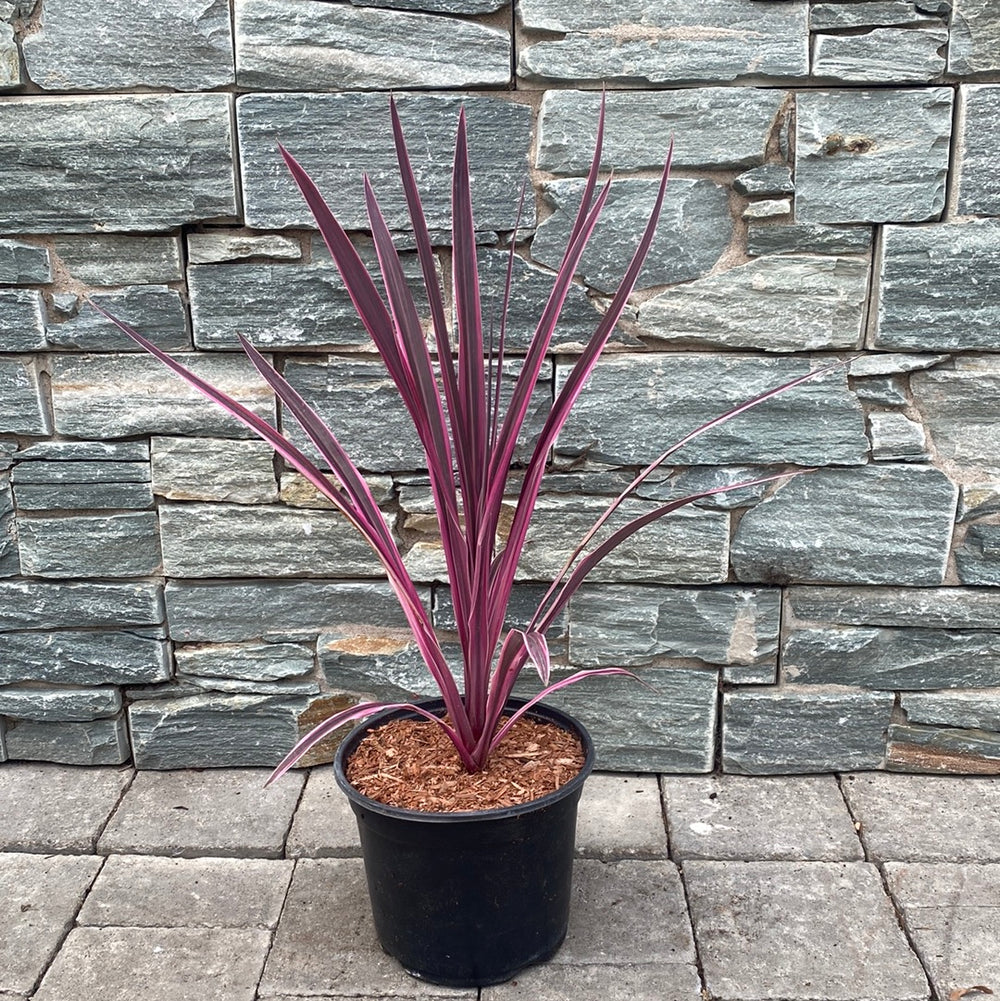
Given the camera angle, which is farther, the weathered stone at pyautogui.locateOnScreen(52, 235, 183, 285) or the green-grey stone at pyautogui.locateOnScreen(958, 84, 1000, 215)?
the weathered stone at pyautogui.locateOnScreen(52, 235, 183, 285)

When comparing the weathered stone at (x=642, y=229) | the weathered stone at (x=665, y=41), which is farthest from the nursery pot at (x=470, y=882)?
the weathered stone at (x=665, y=41)

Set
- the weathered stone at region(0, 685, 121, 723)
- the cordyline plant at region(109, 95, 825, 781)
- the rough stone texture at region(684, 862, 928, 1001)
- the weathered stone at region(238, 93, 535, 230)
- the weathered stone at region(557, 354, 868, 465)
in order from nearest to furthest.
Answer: the cordyline plant at region(109, 95, 825, 781)
the rough stone texture at region(684, 862, 928, 1001)
the weathered stone at region(238, 93, 535, 230)
the weathered stone at region(557, 354, 868, 465)
the weathered stone at region(0, 685, 121, 723)

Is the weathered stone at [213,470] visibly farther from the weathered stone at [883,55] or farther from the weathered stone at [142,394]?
the weathered stone at [883,55]

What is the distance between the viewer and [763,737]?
2.18 metres

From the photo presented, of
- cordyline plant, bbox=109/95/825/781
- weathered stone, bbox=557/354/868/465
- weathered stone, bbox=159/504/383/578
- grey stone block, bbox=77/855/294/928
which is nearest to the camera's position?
cordyline plant, bbox=109/95/825/781

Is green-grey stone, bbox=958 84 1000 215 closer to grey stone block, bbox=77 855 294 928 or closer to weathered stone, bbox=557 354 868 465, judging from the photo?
weathered stone, bbox=557 354 868 465

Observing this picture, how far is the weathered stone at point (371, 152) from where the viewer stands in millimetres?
1889

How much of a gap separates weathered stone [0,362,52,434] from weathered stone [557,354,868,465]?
1050mm

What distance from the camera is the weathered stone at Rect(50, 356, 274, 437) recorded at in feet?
6.66

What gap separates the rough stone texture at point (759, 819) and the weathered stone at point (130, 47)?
5.55 feet

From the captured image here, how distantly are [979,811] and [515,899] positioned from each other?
1055 mm

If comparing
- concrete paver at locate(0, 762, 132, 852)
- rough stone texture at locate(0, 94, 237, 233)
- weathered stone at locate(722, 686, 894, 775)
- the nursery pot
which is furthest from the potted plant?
concrete paver at locate(0, 762, 132, 852)

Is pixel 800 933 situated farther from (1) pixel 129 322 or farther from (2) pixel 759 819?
(1) pixel 129 322

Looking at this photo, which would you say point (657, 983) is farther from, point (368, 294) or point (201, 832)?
point (368, 294)
